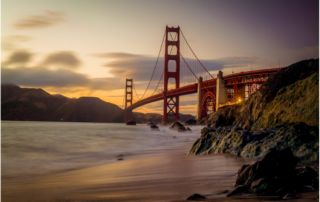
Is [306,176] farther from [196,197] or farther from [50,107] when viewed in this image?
[50,107]

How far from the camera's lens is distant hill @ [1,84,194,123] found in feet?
368

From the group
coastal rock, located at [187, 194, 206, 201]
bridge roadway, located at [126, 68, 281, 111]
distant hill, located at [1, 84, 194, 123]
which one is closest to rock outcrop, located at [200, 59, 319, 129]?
coastal rock, located at [187, 194, 206, 201]

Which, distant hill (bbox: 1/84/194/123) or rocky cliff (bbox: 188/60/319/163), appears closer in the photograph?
rocky cliff (bbox: 188/60/319/163)

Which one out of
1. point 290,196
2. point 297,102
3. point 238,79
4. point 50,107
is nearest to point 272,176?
point 290,196

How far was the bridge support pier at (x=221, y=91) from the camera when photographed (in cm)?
3614

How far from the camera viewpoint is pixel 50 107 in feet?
405

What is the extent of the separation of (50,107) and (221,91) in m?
106

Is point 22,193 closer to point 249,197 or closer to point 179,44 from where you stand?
point 249,197

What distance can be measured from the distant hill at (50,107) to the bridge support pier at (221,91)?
74634 millimetres

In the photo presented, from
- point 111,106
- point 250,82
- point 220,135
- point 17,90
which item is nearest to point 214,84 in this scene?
point 250,82

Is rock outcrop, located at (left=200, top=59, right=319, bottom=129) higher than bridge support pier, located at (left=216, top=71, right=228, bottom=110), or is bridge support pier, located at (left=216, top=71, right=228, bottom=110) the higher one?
bridge support pier, located at (left=216, top=71, right=228, bottom=110)

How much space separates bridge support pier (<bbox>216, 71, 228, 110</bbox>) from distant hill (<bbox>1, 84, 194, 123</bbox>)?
74634 mm

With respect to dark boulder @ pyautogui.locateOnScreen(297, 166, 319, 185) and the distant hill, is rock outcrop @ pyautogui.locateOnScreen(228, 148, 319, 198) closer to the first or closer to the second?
dark boulder @ pyautogui.locateOnScreen(297, 166, 319, 185)

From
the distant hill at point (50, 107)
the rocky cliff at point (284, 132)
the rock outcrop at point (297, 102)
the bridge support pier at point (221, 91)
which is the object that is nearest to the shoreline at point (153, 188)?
the rocky cliff at point (284, 132)
